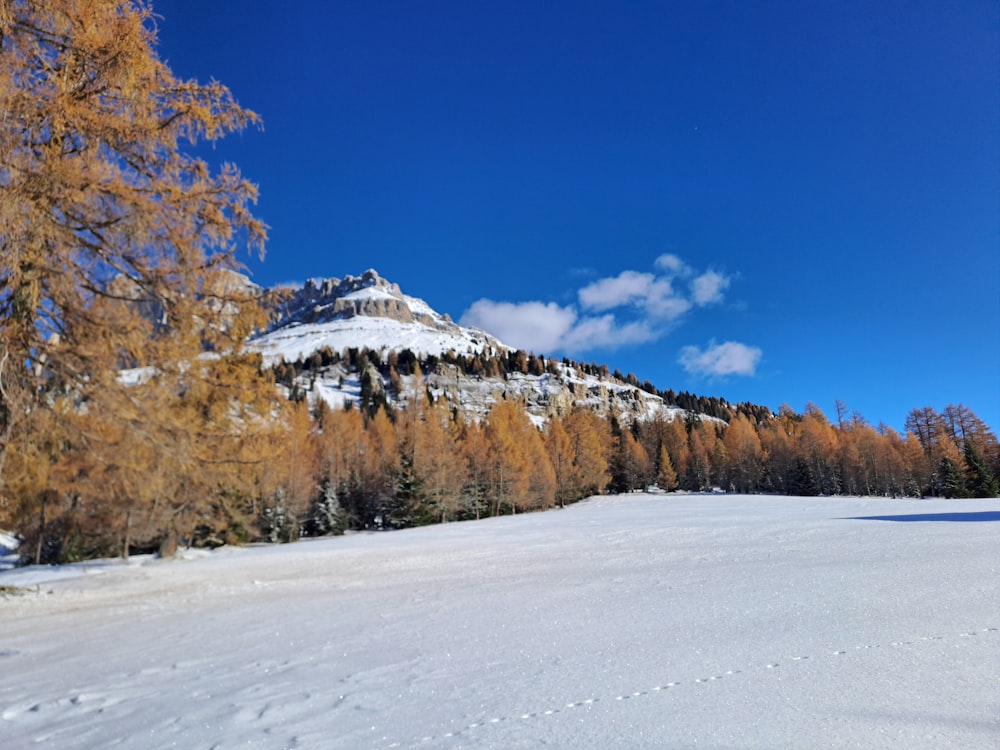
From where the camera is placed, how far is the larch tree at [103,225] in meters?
5.82

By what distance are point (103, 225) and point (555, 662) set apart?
270 inches

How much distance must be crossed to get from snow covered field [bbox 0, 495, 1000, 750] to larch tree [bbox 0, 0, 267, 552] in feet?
8.14

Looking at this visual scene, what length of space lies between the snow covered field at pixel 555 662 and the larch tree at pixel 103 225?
8.14 ft

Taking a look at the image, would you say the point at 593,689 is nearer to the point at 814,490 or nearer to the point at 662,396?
the point at 814,490

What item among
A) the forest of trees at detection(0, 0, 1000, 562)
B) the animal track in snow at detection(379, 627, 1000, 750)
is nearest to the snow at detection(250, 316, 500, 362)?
the forest of trees at detection(0, 0, 1000, 562)

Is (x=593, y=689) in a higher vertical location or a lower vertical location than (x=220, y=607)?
higher

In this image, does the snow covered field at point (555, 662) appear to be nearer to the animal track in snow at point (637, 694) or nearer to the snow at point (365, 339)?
the animal track in snow at point (637, 694)

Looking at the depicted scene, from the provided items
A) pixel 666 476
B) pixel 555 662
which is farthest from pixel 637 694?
pixel 666 476

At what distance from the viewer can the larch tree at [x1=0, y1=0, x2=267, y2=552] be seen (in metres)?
5.82

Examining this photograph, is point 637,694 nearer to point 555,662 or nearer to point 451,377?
point 555,662

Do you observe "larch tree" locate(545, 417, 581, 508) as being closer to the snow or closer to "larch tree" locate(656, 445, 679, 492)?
"larch tree" locate(656, 445, 679, 492)

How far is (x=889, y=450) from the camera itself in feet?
188

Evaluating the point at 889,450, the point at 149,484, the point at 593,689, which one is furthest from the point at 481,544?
the point at 889,450

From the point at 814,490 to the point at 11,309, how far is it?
73.3 metres
